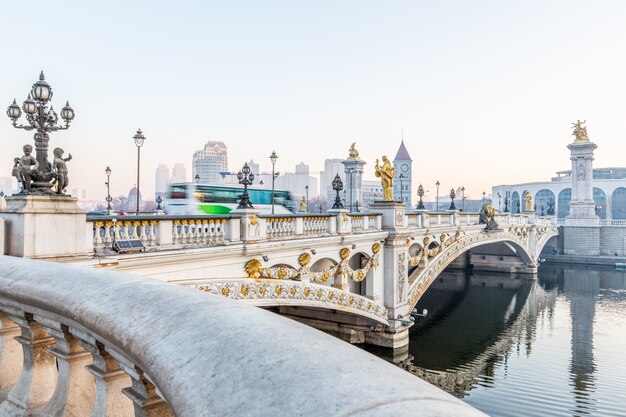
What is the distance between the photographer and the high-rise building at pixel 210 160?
104 meters

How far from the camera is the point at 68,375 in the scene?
3123 mm

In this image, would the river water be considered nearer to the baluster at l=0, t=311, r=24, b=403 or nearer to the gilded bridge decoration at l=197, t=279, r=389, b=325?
the gilded bridge decoration at l=197, t=279, r=389, b=325

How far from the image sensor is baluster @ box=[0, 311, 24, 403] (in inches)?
149

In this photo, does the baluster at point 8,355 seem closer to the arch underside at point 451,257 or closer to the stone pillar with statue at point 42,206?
the stone pillar with statue at point 42,206

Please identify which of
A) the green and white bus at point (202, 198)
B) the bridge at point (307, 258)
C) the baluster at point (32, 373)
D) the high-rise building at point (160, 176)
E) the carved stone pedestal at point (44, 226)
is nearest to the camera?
the baluster at point (32, 373)

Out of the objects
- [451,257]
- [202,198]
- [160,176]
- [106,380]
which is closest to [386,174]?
[202,198]

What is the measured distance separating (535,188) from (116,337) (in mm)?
108376

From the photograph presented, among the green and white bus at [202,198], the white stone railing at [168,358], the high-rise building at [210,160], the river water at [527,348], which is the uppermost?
the high-rise building at [210,160]

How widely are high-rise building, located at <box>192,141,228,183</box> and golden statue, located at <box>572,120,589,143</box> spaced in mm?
67770

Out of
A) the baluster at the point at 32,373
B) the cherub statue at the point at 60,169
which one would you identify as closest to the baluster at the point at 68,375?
the baluster at the point at 32,373

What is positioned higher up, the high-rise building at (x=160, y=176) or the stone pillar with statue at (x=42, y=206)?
the high-rise building at (x=160, y=176)

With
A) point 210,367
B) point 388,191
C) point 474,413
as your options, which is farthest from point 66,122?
point 388,191

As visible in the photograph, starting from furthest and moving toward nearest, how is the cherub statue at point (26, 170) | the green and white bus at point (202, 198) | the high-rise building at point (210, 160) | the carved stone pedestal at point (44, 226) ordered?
the high-rise building at point (210, 160), the green and white bus at point (202, 198), the cherub statue at point (26, 170), the carved stone pedestal at point (44, 226)

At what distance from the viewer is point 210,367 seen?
172 centimetres
